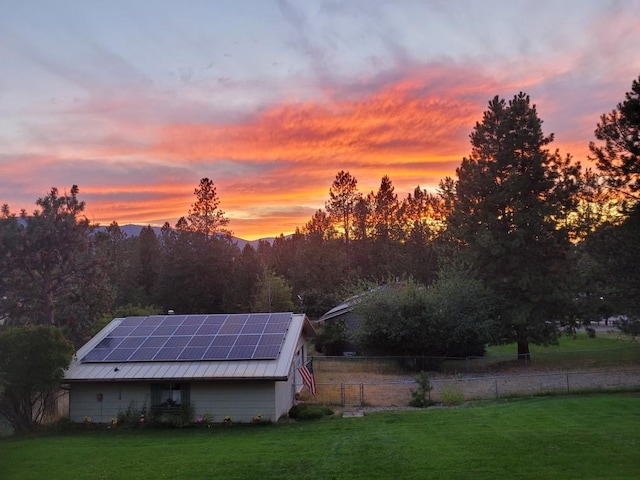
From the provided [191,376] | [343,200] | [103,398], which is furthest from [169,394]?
[343,200]

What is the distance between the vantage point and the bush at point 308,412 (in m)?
17.0

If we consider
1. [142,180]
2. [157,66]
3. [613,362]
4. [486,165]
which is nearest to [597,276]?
[613,362]

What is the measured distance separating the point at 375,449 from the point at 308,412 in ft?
17.9

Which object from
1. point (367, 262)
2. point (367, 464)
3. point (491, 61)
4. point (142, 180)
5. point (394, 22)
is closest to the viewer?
point (367, 464)

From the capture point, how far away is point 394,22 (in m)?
18.0

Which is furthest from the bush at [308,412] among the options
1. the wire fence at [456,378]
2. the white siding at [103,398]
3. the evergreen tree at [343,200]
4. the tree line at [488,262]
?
the evergreen tree at [343,200]

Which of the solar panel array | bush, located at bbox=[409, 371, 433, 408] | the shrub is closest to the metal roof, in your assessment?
the solar panel array

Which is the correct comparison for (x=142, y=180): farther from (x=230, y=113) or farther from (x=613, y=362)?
(x=613, y=362)

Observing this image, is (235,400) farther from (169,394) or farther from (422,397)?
(422,397)

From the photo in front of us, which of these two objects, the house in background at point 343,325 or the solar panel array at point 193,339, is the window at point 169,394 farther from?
the house in background at point 343,325

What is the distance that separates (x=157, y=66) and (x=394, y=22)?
29.6 ft

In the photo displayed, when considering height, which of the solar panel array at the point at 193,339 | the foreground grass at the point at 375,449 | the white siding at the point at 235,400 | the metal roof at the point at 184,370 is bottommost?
the foreground grass at the point at 375,449

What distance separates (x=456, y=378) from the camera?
81.3 feet

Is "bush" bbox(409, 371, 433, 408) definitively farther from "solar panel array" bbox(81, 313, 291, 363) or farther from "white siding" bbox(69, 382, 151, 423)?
"white siding" bbox(69, 382, 151, 423)
